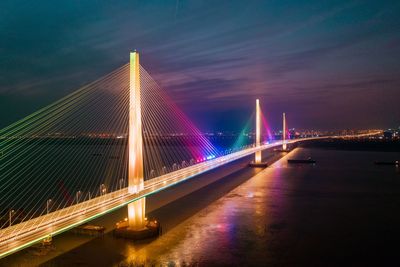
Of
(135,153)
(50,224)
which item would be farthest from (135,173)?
(50,224)

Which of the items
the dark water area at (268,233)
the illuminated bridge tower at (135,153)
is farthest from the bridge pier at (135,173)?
the dark water area at (268,233)

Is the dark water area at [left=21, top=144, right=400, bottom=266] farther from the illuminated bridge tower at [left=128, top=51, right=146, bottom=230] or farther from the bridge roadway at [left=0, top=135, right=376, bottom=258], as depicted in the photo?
the bridge roadway at [left=0, top=135, right=376, bottom=258]

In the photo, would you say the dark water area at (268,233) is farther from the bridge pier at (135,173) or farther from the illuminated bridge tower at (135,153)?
the illuminated bridge tower at (135,153)

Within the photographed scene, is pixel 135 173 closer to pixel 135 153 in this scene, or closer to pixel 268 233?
pixel 135 153

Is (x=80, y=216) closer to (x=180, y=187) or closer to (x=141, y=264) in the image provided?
(x=141, y=264)

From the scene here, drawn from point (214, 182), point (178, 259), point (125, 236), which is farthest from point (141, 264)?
point (214, 182)

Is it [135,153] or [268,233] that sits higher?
[135,153]
